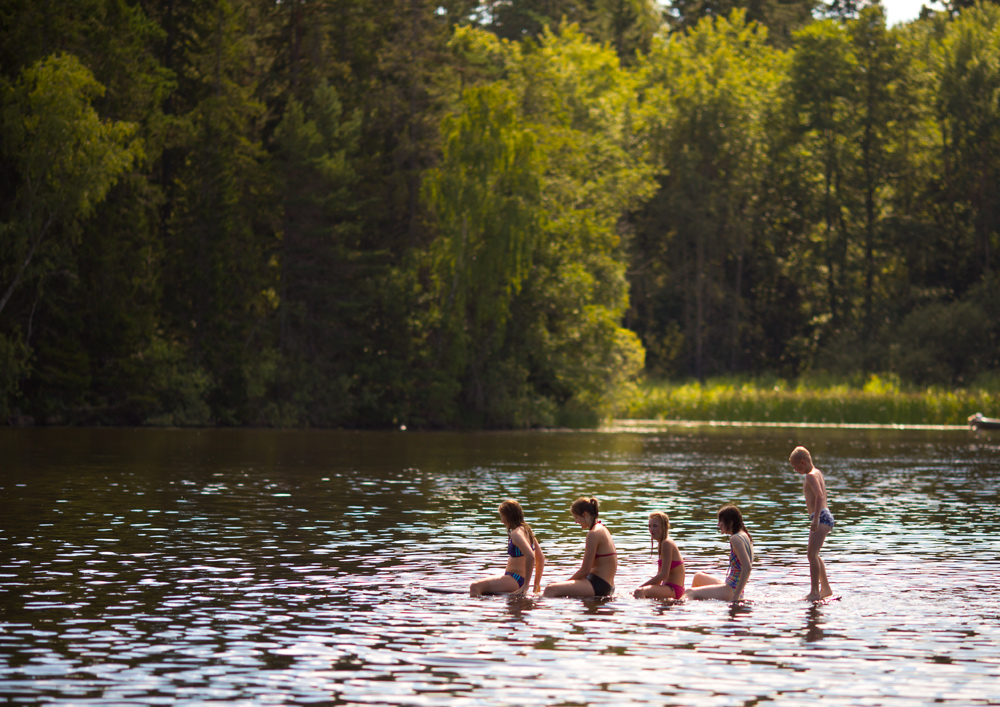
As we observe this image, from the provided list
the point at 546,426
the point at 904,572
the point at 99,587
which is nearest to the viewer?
the point at 99,587

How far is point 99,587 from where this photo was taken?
18.5m

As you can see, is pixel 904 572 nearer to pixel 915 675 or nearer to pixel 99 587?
pixel 915 675

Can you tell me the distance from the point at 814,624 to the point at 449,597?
4725 millimetres

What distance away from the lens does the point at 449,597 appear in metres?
18.4

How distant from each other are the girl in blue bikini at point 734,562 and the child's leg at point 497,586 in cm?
233

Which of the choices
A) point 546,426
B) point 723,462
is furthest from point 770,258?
point 723,462

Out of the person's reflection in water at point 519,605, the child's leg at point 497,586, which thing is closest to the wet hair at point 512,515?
the child's leg at point 497,586

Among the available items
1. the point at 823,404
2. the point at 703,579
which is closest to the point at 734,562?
the point at 703,579

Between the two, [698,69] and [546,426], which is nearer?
[546,426]

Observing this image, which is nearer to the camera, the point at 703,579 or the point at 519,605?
the point at 519,605

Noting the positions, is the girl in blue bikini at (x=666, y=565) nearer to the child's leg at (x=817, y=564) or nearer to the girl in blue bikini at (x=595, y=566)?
the girl in blue bikini at (x=595, y=566)

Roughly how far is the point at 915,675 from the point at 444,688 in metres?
4.53

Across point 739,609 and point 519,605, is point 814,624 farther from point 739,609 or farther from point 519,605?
point 519,605

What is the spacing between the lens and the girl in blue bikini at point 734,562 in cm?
1777
